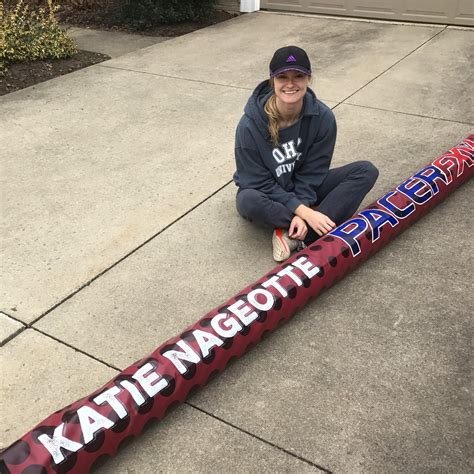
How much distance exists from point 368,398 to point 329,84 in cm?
405

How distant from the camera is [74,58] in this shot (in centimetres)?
677

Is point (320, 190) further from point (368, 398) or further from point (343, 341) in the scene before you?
point (368, 398)

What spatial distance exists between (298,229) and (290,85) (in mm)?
736

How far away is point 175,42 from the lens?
7469 mm

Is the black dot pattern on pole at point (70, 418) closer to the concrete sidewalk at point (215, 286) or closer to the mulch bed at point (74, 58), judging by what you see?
the concrete sidewalk at point (215, 286)

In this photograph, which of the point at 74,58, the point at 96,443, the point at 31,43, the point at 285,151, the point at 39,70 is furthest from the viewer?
the point at 74,58

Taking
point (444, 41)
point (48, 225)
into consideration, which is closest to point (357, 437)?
point (48, 225)

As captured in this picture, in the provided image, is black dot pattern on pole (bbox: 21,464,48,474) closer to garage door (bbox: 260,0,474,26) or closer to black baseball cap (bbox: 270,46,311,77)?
black baseball cap (bbox: 270,46,311,77)

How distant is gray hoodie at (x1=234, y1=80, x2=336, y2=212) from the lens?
3.16 meters

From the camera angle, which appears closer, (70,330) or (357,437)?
(357,437)

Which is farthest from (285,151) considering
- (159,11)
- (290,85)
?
(159,11)

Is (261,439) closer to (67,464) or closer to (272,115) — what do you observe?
(67,464)

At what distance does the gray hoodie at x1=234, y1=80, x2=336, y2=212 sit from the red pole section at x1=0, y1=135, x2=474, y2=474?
14.6 inches

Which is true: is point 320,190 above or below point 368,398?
above
